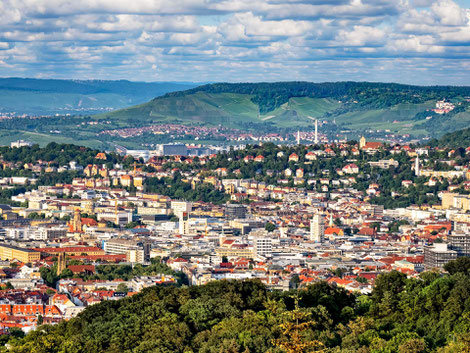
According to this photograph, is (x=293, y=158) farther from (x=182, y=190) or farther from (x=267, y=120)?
(x=267, y=120)

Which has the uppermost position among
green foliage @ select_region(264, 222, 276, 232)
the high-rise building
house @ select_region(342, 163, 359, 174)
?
house @ select_region(342, 163, 359, 174)

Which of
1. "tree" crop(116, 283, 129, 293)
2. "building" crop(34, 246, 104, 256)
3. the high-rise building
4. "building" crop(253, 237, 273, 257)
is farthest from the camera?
"building" crop(253, 237, 273, 257)

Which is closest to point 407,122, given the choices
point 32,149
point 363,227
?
point 32,149

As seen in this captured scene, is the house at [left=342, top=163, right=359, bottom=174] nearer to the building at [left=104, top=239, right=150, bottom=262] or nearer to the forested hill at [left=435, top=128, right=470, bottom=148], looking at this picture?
the forested hill at [left=435, top=128, right=470, bottom=148]

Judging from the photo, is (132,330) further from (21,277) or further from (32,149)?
(32,149)

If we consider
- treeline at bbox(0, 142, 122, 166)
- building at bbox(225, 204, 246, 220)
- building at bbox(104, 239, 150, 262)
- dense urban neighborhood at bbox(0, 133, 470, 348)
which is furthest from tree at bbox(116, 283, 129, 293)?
treeline at bbox(0, 142, 122, 166)
